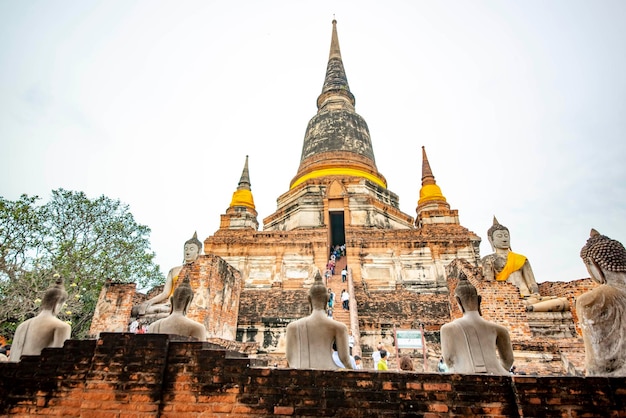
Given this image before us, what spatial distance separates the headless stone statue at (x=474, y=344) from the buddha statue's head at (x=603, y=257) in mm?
1172

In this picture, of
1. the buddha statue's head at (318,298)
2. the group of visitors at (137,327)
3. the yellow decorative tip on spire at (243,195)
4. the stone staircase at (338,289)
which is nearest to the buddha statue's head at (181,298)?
the buddha statue's head at (318,298)

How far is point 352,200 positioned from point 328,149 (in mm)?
5356

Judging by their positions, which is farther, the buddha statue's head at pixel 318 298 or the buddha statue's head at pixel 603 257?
the buddha statue's head at pixel 318 298

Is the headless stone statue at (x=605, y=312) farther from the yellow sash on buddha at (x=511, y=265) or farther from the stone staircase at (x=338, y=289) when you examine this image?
the stone staircase at (x=338, y=289)

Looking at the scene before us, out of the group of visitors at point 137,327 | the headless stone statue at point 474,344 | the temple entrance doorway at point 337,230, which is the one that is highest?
the temple entrance doorway at point 337,230

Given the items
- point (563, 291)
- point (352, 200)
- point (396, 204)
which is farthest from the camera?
point (396, 204)

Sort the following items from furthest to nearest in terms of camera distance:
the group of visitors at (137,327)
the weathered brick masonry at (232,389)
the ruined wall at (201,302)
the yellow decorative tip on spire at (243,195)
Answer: the yellow decorative tip on spire at (243,195)
the group of visitors at (137,327)
the ruined wall at (201,302)
the weathered brick masonry at (232,389)

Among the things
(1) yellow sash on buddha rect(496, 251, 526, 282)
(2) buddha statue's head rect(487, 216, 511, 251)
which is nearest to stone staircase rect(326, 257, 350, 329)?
(1) yellow sash on buddha rect(496, 251, 526, 282)

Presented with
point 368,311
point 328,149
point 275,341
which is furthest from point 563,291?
point 328,149

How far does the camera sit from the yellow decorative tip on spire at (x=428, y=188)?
22.1 meters

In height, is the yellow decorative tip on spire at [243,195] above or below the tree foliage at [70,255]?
above

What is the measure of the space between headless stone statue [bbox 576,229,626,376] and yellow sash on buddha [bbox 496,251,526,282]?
732 cm

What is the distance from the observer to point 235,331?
1188 cm

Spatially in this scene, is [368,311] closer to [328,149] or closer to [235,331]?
[235,331]
